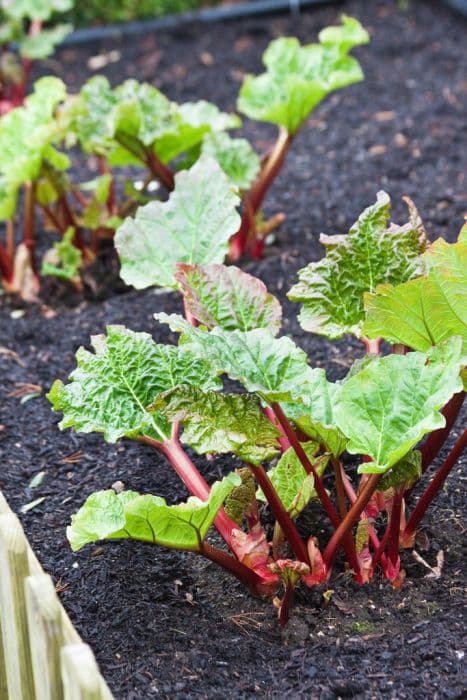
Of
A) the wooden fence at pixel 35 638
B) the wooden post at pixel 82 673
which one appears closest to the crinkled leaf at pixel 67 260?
the wooden fence at pixel 35 638

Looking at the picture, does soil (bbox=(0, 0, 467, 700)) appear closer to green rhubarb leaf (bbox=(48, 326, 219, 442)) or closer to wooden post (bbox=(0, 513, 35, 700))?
wooden post (bbox=(0, 513, 35, 700))

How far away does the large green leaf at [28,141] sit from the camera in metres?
3.03

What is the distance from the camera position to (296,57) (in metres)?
3.32

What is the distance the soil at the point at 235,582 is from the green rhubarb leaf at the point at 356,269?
1.59 ft

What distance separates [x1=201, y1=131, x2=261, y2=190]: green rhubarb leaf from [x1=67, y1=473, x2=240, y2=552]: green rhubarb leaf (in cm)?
153

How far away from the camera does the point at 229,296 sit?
6.66ft

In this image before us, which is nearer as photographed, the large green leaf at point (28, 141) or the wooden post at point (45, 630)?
the wooden post at point (45, 630)

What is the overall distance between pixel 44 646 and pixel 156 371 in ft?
2.09

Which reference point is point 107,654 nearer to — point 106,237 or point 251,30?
point 106,237

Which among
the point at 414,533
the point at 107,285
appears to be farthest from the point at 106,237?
the point at 414,533

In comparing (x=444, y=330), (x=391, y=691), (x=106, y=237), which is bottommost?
(x=391, y=691)

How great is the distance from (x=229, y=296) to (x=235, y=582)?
1.91ft

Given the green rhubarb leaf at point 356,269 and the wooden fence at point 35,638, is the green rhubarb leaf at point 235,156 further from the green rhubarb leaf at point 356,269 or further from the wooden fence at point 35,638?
the wooden fence at point 35,638

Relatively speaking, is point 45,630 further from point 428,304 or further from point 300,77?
point 300,77
